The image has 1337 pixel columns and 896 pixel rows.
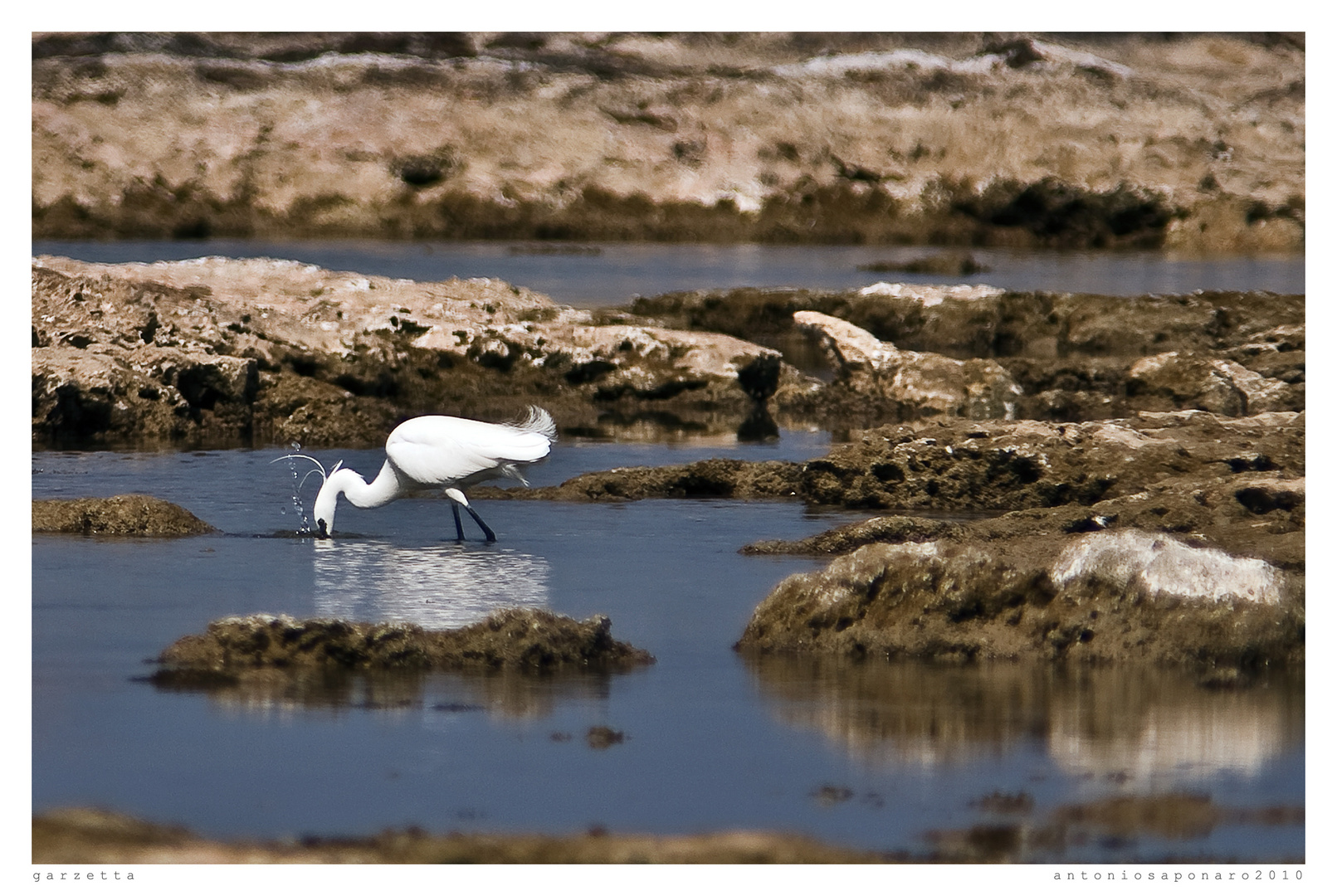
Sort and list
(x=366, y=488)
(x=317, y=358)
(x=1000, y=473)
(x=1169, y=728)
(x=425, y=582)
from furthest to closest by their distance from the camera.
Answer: (x=317, y=358) < (x=1000, y=473) < (x=366, y=488) < (x=425, y=582) < (x=1169, y=728)

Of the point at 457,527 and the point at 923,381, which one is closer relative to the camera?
the point at 457,527

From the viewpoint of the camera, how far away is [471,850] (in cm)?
541

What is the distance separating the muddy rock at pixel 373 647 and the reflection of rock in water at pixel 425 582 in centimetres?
60

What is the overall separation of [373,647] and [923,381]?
36.7 feet

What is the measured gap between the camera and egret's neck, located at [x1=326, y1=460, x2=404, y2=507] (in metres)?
10.5

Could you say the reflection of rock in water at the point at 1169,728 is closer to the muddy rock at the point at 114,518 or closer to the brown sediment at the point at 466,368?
the muddy rock at the point at 114,518

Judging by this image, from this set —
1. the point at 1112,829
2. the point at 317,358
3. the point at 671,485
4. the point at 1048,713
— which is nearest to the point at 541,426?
the point at 671,485

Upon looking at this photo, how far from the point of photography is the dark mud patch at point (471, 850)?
211 inches

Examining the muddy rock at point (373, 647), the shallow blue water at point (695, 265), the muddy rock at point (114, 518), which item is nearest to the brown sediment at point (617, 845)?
the muddy rock at point (373, 647)

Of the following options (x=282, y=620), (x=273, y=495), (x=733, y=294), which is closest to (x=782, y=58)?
(x=733, y=294)

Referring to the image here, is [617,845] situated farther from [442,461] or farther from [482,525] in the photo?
[442,461]

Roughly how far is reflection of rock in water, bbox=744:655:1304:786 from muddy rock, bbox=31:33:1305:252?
2251 cm
